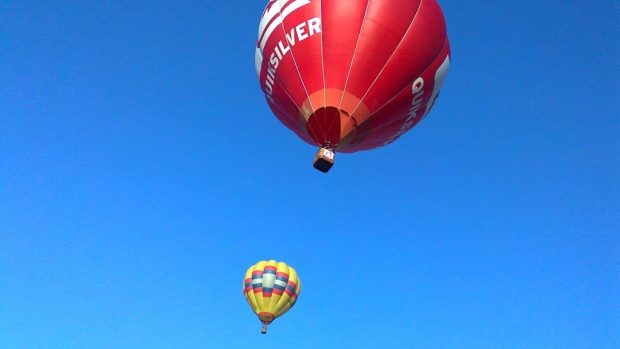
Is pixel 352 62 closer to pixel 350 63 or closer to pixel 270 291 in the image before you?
pixel 350 63

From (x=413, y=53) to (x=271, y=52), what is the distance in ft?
11.3

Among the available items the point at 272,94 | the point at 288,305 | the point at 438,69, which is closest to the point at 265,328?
the point at 288,305

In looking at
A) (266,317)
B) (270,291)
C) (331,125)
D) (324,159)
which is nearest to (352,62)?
(331,125)

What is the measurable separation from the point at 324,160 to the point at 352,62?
230cm

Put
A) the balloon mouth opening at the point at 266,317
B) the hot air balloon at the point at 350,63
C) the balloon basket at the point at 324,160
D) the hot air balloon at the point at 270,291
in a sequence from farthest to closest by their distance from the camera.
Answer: the hot air balloon at the point at 270,291, the balloon mouth opening at the point at 266,317, the hot air balloon at the point at 350,63, the balloon basket at the point at 324,160

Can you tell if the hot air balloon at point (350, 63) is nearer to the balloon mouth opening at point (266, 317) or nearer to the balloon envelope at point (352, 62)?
the balloon envelope at point (352, 62)

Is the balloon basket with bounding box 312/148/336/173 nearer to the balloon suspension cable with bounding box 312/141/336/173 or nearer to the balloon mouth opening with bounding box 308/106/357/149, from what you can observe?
the balloon suspension cable with bounding box 312/141/336/173

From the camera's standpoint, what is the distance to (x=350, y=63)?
33.9 feet

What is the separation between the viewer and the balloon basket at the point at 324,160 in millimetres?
10078

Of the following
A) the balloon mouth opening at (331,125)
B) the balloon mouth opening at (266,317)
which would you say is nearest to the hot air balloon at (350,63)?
the balloon mouth opening at (331,125)

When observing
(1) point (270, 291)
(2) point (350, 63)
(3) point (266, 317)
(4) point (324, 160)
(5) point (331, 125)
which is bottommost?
(4) point (324, 160)

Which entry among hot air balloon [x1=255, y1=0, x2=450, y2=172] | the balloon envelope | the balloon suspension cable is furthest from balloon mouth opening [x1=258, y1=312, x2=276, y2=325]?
the balloon suspension cable

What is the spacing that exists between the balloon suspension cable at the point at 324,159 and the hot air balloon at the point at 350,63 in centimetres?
2

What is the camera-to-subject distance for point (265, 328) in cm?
2386
